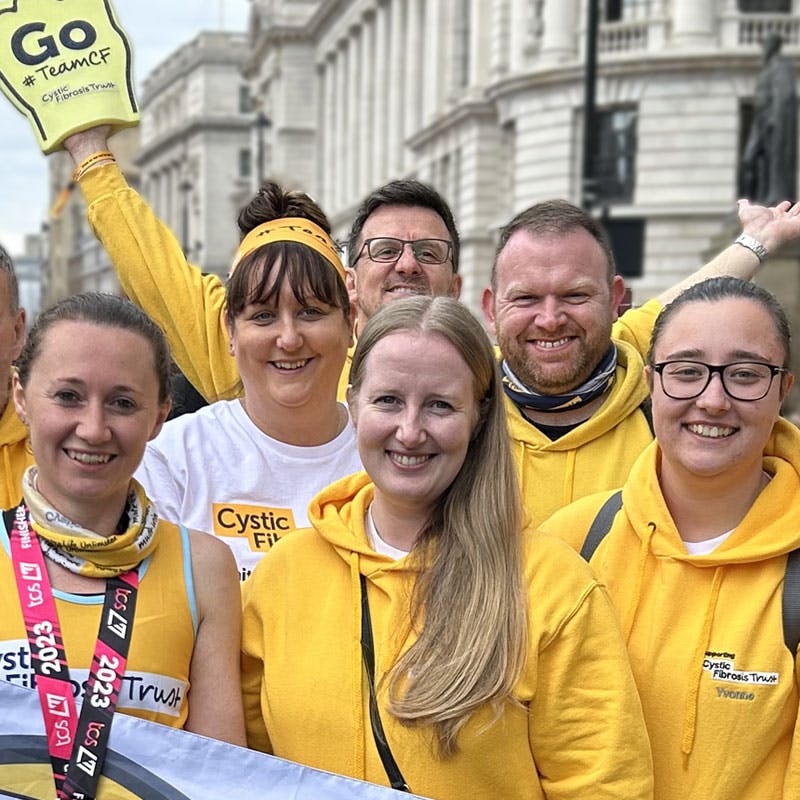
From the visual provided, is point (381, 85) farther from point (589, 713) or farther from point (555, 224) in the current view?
point (589, 713)

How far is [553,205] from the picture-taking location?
15.3ft

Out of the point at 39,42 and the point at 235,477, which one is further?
the point at 39,42

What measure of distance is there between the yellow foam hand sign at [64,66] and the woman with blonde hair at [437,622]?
1.51 meters

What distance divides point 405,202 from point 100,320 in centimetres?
216

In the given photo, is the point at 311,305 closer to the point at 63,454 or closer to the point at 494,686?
the point at 63,454

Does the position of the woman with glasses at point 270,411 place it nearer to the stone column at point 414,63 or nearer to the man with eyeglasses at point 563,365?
the man with eyeglasses at point 563,365

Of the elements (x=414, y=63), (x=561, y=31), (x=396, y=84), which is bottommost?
(x=561, y=31)

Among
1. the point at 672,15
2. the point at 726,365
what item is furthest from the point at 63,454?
the point at 672,15

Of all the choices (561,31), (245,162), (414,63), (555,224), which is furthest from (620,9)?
(245,162)

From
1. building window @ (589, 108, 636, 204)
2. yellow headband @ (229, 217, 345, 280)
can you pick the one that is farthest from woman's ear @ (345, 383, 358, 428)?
building window @ (589, 108, 636, 204)

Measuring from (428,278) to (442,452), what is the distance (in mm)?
2011

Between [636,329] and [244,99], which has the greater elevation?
[244,99]

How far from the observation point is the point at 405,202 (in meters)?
5.23

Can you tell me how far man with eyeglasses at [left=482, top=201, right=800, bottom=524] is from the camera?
440cm
